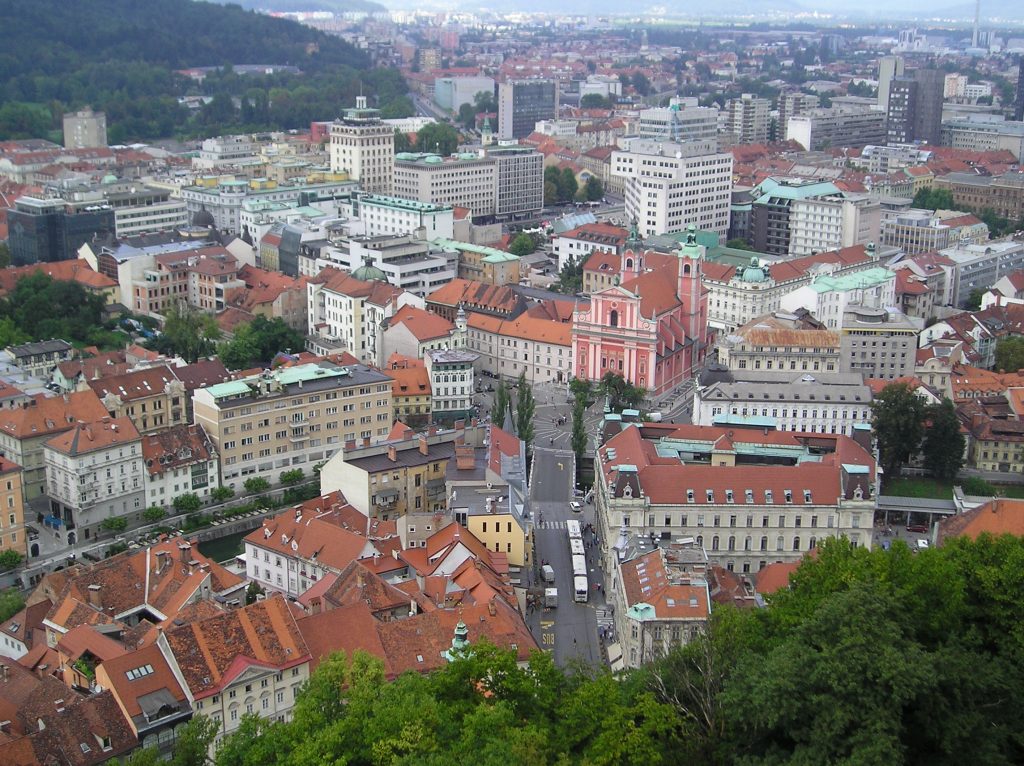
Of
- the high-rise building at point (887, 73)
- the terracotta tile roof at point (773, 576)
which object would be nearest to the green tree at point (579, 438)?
the terracotta tile roof at point (773, 576)

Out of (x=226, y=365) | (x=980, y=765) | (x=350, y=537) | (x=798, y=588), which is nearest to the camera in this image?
(x=980, y=765)

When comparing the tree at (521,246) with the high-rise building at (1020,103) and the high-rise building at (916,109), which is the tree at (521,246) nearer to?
the high-rise building at (916,109)

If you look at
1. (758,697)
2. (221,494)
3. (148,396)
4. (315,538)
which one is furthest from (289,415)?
(758,697)

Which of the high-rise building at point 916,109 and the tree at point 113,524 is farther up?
the high-rise building at point 916,109

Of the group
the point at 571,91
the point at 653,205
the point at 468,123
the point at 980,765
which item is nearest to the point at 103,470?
the point at 980,765

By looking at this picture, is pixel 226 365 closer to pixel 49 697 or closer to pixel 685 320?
pixel 685 320

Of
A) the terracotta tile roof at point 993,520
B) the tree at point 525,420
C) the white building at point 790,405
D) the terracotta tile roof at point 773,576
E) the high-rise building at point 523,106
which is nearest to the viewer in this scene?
the terracotta tile roof at point 773,576

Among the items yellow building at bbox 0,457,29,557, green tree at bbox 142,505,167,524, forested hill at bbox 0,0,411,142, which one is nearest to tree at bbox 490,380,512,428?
green tree at bbox 142,505,167,524

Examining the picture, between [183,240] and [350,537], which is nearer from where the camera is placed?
[350,537]
